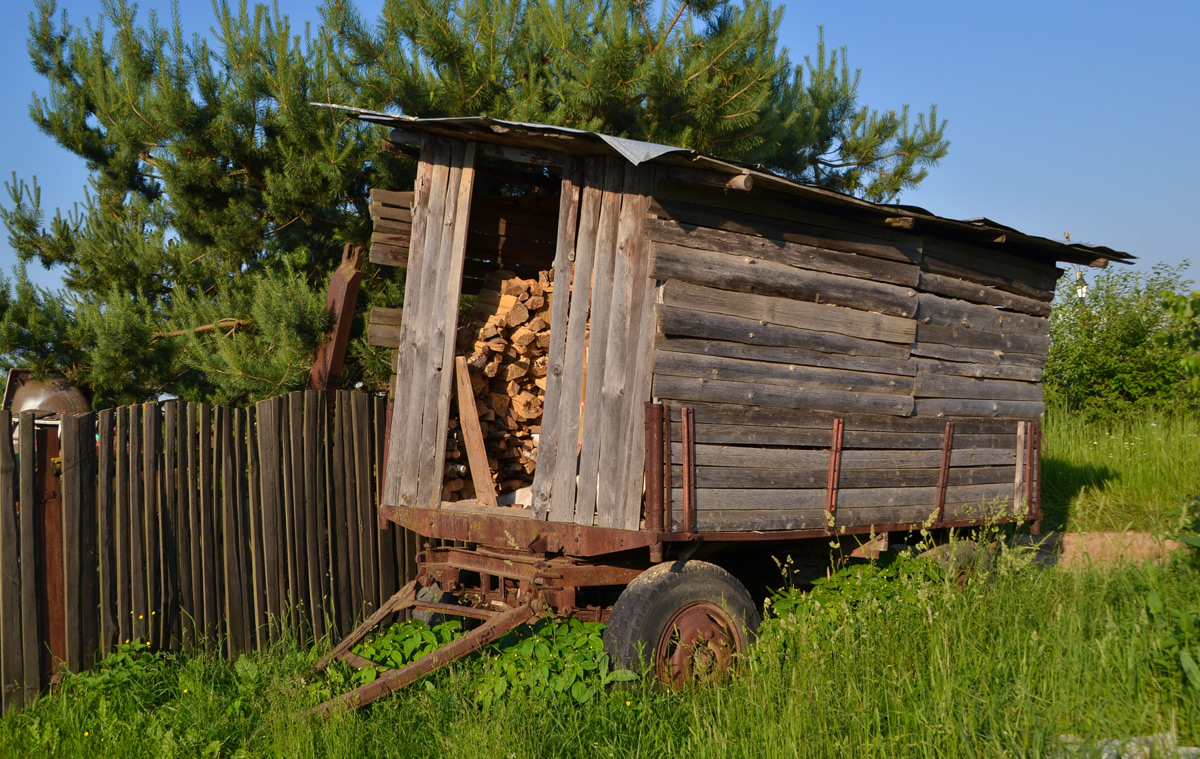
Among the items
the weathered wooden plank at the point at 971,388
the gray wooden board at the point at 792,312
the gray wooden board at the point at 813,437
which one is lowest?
the gray wooden board at the point at 813,437

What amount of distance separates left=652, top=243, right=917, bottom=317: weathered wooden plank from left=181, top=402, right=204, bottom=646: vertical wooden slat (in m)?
2.98

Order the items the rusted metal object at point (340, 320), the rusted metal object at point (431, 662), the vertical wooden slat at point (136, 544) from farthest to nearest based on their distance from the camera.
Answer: the rusted metal object at point (340, 320)
the vertical wooden slat at point (136, 544)
the rusted metal object at point (431, 662)

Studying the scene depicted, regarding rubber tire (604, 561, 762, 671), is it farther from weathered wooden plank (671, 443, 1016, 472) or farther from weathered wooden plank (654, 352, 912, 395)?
weathered wooden plank (654, 352, 912, 395)

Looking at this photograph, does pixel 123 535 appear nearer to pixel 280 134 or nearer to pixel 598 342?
pixel 598 342

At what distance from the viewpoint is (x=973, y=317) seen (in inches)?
287

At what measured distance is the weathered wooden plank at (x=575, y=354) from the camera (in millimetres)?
5457

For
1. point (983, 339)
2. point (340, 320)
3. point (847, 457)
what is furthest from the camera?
point (983, 339)

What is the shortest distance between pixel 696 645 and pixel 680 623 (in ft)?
0.49

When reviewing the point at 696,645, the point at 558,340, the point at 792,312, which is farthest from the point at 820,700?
the point at 792,312

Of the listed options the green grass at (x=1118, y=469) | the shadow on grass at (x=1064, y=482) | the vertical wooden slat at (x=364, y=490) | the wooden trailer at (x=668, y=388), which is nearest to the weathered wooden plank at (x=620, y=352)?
the wooden trailer at (x=668, y=388)

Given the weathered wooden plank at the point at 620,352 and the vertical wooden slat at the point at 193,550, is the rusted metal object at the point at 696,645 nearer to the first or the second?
the weathered wooden plank at the point at 620,352

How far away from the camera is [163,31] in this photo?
29.0 feet

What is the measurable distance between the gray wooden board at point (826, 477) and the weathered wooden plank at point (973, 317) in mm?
1152

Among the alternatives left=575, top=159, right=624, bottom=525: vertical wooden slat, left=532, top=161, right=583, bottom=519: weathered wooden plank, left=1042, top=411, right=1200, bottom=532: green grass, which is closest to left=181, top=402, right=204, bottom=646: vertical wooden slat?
left=532, top=161, right=583, bottom=519: weathered wooden plank
